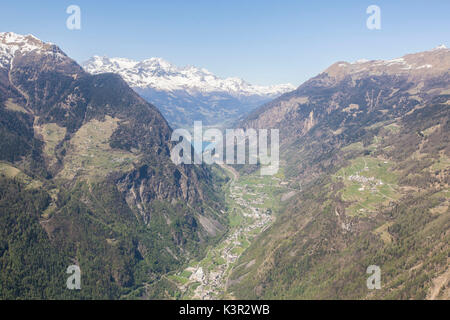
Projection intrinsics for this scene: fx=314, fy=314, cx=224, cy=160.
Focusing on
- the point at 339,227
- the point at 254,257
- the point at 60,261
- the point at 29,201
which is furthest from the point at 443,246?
the point at 29,201

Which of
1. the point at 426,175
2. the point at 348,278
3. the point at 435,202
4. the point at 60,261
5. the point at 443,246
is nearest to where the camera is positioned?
the point at 443,246

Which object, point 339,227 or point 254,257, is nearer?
point 339,227

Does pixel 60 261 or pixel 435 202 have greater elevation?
pixel 435 202

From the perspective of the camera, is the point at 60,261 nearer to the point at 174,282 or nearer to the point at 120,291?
the point at 120,291

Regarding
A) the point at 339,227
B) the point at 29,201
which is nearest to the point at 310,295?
the point at 339,227

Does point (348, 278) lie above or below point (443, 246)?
below

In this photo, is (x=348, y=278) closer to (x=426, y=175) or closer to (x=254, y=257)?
(x=254, y=257)
